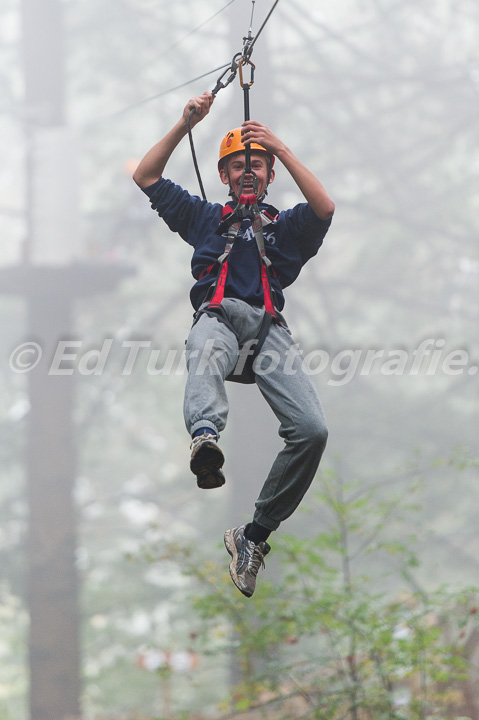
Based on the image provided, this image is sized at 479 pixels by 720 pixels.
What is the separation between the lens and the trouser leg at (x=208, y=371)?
9.75 ft

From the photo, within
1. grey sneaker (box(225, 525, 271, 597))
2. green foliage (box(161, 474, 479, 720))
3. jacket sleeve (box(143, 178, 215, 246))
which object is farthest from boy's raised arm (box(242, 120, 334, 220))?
green foliage (box(161, 474, 479, 720))

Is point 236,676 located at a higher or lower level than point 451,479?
lower

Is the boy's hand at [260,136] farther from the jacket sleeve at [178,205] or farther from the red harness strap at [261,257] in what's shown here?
the jacket sleeve at [178,205]

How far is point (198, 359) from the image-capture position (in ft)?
10.3

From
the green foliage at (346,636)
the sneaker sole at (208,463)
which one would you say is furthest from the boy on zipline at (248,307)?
the green foliage at (346,636)

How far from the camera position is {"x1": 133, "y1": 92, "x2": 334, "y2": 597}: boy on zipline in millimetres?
3076

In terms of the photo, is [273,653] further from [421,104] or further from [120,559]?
[421,104]

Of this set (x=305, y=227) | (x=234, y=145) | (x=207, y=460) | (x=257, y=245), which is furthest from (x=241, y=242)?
(x=207, y=460)

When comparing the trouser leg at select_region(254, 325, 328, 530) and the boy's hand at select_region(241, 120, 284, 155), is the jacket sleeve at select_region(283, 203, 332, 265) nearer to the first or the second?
the boy's hand at select_region(241, 120, 284, 155)

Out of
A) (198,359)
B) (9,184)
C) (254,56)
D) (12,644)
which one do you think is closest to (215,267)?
(198,359)

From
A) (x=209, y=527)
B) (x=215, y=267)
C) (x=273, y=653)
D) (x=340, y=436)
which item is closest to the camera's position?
(x=215, y=267)

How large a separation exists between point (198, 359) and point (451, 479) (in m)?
12.3

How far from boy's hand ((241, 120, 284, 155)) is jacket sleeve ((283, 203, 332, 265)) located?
0.30 metres

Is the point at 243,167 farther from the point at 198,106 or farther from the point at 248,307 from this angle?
the point at 248,307
